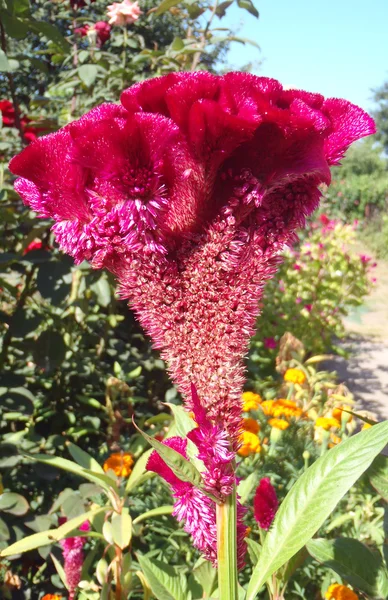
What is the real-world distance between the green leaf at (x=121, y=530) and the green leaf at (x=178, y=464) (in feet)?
2.29

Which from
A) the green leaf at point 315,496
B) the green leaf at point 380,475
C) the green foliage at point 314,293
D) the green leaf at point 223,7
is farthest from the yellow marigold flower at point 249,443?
the green foliage at point 314,293

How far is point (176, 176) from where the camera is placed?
0.59 m

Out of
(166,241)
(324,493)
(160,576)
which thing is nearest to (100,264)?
(166,241)

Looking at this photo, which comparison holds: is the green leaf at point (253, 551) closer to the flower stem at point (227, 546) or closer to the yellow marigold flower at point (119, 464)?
the flower stem at point (227, 546)

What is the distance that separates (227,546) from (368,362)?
221 inches

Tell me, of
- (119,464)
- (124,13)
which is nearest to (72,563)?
(119,464)

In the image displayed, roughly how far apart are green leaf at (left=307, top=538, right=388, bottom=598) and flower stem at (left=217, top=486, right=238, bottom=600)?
356mm

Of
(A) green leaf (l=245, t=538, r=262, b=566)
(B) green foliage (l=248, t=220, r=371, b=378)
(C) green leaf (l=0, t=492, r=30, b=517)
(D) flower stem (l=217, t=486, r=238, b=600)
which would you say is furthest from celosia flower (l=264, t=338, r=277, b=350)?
(D) flower stem (l=217, t=486, r=238, b=600)

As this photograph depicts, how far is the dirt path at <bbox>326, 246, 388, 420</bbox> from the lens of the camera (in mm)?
4766

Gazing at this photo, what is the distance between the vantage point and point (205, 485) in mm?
648

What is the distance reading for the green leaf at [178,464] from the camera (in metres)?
0.64

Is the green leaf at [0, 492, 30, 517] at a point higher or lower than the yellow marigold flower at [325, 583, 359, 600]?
lower

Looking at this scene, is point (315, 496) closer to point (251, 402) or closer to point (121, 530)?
point (121, 530)

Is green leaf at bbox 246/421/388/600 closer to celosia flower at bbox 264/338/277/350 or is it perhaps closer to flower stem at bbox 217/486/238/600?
flower stem at bbox 217/486/238/600
